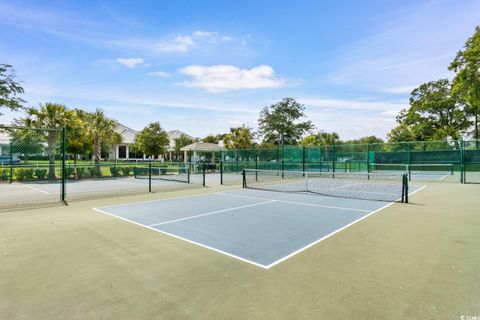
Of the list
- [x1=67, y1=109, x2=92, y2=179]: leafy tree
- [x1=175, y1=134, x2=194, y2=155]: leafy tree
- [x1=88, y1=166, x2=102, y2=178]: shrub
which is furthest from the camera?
[x1=175, y1=134, x2=194, y2=155]: leafy tree

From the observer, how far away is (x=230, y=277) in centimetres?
384

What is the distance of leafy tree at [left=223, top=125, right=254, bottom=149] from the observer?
38875mm

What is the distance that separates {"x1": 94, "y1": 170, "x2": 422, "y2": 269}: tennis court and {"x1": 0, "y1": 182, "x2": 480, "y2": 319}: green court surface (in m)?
0.36

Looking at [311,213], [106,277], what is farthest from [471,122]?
[106,277]

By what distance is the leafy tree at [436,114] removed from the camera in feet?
123

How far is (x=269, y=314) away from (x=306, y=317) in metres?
0.38

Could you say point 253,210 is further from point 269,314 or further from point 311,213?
point 269,314

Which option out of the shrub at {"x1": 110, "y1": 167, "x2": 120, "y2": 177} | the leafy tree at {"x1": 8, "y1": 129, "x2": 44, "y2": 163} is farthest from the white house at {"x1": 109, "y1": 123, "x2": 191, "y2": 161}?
the leafy tree at {"x1": 8, "y1": 129, "x2": 44, "y2": 163}

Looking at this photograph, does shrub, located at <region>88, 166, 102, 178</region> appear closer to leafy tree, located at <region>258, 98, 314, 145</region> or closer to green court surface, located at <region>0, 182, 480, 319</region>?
green court surface, located at <region>0, 182, 480, 319</region>

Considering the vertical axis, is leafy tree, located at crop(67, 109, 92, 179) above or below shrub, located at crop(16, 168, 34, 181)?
above

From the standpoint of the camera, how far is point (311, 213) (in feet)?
26.8

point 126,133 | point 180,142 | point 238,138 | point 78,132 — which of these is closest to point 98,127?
point 78,132

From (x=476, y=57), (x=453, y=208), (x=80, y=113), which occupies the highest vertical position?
(x=476, y=57)

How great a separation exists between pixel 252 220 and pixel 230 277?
11.4ft
